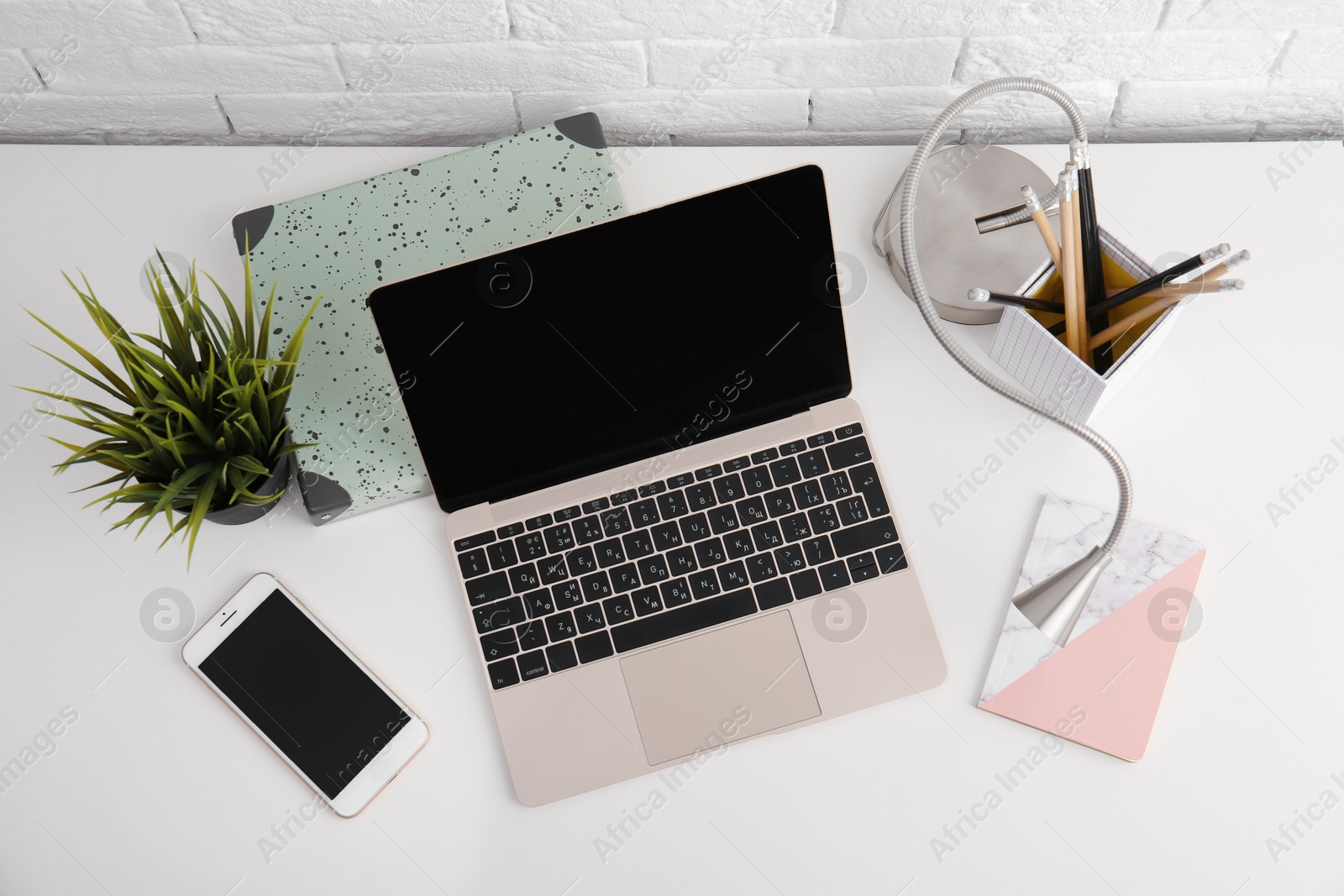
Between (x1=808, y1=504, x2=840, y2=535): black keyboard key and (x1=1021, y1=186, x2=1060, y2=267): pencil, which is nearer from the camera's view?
(x1=1021, y1=186, x2=1060, y2=267): pencil

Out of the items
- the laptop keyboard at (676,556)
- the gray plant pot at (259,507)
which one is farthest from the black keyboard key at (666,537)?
the gray plant pot at (259,507)

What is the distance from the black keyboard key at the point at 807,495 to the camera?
775 mm

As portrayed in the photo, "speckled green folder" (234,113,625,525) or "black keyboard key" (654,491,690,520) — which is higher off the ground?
"speckled green folder" (234,113,625,525)

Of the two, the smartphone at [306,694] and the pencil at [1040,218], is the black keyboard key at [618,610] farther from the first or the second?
the pencil at [1040,218]

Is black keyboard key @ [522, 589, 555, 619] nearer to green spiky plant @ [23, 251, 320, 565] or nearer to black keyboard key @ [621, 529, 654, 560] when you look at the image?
black keyboard key @ [621, 529, 654, 560]

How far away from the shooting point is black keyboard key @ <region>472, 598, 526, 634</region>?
766 millimetres

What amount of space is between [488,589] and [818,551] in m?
0.29

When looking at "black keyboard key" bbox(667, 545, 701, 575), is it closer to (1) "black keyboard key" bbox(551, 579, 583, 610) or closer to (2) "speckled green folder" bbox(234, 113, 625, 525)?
(1) "black keyboard key" bbox(551, 579, 583, 610)

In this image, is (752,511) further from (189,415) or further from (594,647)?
(189,415)

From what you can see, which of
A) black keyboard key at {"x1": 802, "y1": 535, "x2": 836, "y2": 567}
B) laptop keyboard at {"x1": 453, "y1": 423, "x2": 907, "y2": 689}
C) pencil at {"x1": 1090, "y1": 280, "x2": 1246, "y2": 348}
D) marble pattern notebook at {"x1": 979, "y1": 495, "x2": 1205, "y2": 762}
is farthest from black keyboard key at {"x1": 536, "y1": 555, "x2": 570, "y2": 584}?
pencil at {"x1": 1090, "y1": 280, "x2": 1246, "y2": 348}

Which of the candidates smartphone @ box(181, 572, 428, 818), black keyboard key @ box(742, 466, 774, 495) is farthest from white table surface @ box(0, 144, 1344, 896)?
black keyboard key @ box(742, 466, 774, 495)

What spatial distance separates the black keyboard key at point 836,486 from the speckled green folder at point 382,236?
32 cm

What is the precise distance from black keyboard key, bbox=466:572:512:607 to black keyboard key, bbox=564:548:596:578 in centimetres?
6

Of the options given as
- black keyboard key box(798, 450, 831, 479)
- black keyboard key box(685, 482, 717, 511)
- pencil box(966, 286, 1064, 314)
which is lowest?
black keyboard key box(685, 482, 717, 511)
